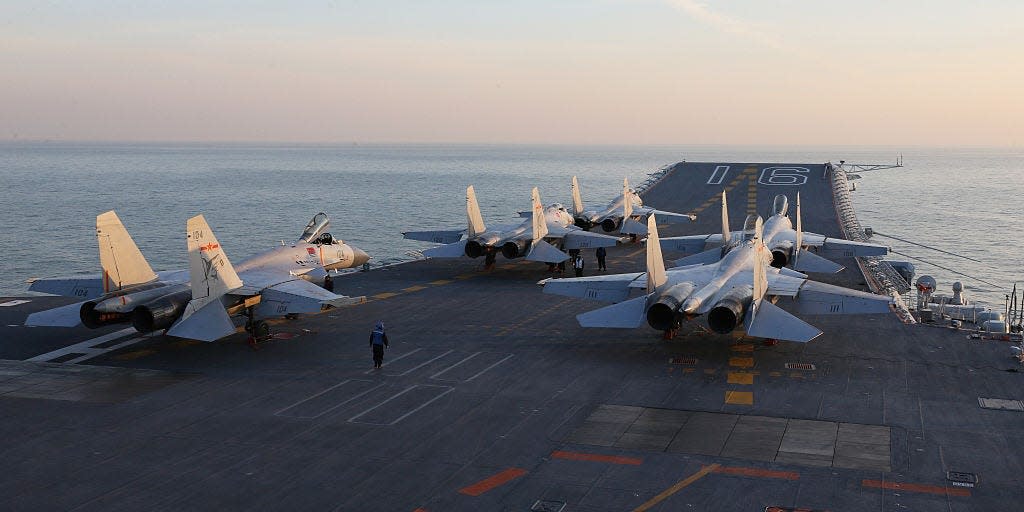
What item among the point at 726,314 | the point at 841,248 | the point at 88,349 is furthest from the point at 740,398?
the point at 841,248

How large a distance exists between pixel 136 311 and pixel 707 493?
16873mm

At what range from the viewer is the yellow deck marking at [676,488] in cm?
1468

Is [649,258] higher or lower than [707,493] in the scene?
higher

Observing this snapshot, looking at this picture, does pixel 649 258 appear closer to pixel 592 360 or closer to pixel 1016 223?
pixel 592 360

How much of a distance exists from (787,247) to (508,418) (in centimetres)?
2231

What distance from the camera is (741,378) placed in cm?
2283

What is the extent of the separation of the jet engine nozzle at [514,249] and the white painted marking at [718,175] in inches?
1957

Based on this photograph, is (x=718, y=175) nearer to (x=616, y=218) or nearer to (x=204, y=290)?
(x=616, y=218)

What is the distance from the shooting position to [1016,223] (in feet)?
306

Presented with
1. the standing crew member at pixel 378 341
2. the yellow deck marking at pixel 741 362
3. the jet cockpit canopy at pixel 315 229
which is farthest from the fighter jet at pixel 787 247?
the standing crew member at pixel 378 341

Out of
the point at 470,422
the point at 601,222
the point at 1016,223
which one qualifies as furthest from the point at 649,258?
the point at 1016,223

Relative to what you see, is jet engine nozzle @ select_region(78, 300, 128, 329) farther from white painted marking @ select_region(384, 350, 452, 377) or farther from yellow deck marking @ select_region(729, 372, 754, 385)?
yellow deck marking @ select_region(729, 372, 754, 385)

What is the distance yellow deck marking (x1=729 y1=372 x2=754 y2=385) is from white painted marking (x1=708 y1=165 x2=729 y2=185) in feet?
212

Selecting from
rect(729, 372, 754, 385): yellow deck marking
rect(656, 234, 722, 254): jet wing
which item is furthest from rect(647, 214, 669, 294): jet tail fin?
rect(656, 234, 722, 254): jet wing
